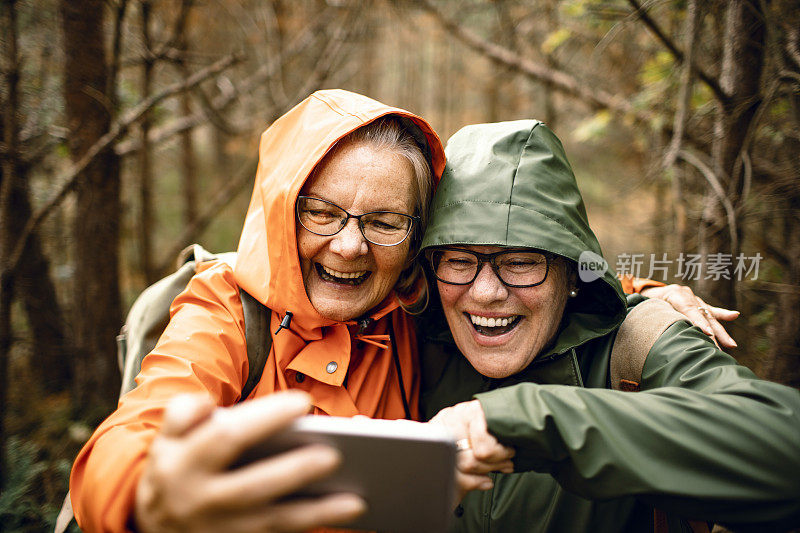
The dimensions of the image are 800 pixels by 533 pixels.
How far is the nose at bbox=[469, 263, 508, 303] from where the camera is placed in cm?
201

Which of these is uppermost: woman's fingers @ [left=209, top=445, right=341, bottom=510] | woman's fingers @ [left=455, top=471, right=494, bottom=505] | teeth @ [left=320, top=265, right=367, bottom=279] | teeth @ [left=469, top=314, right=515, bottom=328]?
teeth @ [left=320, top=265, right=367, bottom=279]

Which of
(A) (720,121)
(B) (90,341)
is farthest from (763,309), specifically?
(B) (90,341)

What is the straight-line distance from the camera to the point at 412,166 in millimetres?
2139

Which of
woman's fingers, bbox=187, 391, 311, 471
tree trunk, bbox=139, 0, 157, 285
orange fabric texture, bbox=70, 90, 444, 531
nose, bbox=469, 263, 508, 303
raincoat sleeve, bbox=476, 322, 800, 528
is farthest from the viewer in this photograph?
tree trunk, bbox=139, 0, 157, 285

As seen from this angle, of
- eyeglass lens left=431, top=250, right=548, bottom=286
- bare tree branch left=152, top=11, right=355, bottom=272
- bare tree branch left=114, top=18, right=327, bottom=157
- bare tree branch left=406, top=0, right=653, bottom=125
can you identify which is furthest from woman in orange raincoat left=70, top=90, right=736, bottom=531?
bare tree branch left=406, top=0, right=653, bottom=125

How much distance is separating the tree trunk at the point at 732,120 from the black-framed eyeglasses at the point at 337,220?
2.24m

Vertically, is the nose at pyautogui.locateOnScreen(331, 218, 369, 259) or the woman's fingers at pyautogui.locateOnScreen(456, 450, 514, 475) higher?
the nose at pyautogui.locateOnScreen(331, 218, 369, 259)

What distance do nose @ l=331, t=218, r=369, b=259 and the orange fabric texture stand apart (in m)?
0.18

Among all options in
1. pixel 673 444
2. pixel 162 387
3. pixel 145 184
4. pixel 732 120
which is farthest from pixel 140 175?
pixel 732 120

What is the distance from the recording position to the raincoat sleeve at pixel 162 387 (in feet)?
4.05

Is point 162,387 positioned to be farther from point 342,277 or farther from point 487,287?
point 487,287

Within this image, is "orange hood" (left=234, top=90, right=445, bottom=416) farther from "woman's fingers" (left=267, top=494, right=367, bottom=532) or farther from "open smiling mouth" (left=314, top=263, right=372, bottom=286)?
"woman's fingers" (left=267, top=494, right=367, bottom=532)

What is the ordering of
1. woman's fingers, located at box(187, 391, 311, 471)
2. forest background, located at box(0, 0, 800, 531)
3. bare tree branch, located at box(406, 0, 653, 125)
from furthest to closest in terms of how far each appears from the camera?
bare tree branch, located at box(406, 0, 653, 125)
forest background, located at box(0, 0, 800, 531)
woman's fingers, located at box(187, 391, 311, 471)

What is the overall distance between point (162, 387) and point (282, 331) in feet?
1.93
